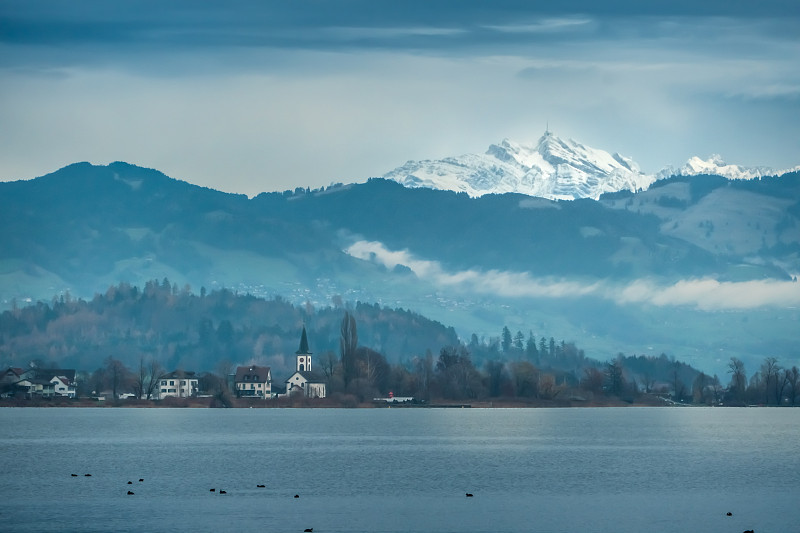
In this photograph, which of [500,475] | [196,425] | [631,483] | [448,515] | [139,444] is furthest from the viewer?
[196,425]

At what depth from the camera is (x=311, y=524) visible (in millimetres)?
77000

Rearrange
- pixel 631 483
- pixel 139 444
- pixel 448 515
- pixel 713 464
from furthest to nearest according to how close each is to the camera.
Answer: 1. pixel 139 444
2. pixel 713 464
3. pixel 631 483
4. pixel 448 515

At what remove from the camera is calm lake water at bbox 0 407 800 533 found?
78875 mm

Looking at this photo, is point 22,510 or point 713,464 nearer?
point 22,510

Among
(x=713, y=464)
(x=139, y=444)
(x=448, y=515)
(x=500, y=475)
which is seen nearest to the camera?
(x=448, y=515)

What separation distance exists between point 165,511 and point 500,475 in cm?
3184

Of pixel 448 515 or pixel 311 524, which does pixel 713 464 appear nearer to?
pixel 448 515

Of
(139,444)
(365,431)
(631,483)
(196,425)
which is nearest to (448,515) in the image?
(631,483)

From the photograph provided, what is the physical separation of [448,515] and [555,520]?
20.1 feet

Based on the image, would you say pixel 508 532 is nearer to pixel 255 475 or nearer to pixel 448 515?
pixel 448 515

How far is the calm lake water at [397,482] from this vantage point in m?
78.9

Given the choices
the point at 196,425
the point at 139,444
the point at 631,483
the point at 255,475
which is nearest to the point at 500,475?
the point at 631,483

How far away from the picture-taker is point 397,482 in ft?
331

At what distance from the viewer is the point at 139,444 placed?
14350 cm
